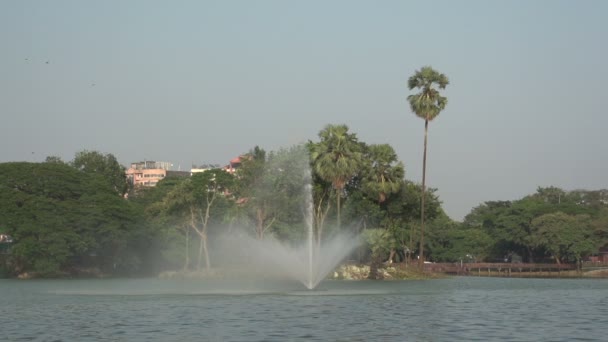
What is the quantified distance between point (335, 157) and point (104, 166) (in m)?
88.2

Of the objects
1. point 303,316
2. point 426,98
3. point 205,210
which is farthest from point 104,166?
point 303,316

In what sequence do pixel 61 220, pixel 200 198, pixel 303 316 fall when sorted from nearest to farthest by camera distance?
pixel 303 316 → pixel 61 220 → pixel 200 198

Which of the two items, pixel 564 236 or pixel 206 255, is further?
pixel 564 236

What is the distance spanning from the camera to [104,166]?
17000cm

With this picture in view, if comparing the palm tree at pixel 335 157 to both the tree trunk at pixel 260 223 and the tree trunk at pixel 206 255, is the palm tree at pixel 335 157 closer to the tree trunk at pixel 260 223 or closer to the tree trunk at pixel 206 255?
the tree trunk at pixel 260 223

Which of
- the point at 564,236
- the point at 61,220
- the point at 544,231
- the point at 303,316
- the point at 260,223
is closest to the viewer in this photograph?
the point at 303,316

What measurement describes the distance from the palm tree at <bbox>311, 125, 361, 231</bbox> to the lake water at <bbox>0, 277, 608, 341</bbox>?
92.9ft

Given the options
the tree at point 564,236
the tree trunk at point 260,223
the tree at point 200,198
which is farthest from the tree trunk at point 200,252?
the tree at point 564,236

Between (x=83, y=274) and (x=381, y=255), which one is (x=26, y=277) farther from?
(x=381, y=255)

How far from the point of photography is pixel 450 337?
34.1 meters

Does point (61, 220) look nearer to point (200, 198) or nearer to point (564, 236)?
point (200, 198)

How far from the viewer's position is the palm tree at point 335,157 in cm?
9131

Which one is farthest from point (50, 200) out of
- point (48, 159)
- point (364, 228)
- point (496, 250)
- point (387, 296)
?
point (496, 250)

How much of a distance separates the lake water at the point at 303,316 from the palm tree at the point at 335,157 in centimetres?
2831
